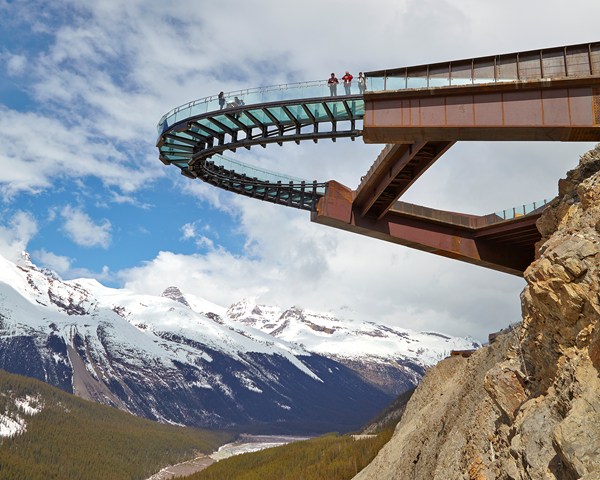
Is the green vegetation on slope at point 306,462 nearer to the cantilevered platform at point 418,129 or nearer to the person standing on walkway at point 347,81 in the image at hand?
the cantilevered platform at point 418,129

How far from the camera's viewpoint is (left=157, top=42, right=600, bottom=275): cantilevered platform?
71.3 ft

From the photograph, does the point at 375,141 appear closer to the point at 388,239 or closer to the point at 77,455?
the point at 388,239

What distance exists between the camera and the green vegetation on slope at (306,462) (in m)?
109

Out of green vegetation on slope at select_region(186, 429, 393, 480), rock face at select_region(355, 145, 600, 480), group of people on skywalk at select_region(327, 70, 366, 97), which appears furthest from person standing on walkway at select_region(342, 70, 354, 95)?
green vegetation on slope at select_region(186, 429, 393, 480)

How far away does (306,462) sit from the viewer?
135125mm

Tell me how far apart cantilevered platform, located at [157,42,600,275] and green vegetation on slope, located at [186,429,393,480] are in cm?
6978

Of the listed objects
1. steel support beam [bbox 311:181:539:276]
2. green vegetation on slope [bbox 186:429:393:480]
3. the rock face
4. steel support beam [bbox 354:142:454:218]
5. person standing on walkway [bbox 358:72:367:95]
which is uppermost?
person standing on walkway [bbox 358:72:367:95]

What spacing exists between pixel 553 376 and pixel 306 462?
12974 cm

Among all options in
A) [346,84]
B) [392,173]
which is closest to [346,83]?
[346,84]

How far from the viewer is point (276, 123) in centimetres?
2905

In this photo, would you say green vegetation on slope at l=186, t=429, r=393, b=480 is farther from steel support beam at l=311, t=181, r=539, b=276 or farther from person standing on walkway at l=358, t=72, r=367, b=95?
person standing on walkway at l=358, t=72, r=367, b=95

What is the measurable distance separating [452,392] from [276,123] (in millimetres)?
16487

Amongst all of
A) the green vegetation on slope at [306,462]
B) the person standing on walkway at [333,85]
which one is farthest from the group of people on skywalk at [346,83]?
the green vegetation on slope at [306,462]

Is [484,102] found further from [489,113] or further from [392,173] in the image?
[392,173]
